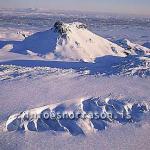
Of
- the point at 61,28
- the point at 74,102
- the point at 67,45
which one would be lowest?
the point at 74,102

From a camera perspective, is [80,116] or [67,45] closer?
[80,116]

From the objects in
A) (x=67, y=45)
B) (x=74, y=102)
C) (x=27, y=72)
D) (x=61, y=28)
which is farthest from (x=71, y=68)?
(x=74, y=102)

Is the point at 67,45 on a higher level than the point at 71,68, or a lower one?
higher

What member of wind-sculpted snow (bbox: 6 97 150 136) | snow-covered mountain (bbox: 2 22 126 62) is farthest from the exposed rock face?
wind-sculpted snow (bbox: 6 97 150 136)

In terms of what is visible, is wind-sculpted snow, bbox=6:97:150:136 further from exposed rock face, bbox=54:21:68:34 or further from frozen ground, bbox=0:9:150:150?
exposed rock face, bbox=54:21:68:34

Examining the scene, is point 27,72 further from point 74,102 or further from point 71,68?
point 74,102

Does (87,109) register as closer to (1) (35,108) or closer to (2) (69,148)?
(1) (35,108)

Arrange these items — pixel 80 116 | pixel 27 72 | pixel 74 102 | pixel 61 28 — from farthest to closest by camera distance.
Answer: pixel 61 28
pixel 27 72
pixel 74 102
pixel 80 116

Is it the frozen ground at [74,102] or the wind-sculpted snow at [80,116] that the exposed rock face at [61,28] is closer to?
the frozen ground at [74,102]
